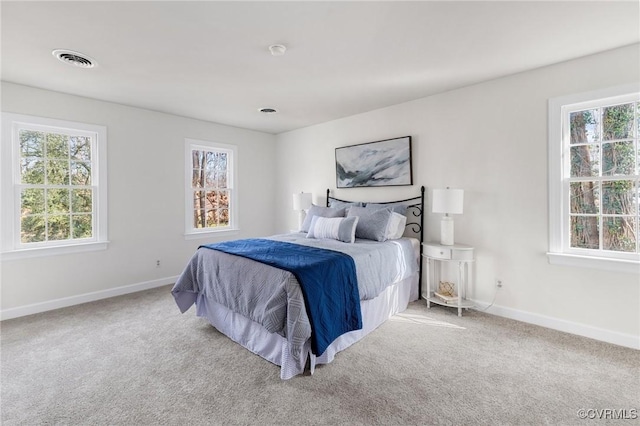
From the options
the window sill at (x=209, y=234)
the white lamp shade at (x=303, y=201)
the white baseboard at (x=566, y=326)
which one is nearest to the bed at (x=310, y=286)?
the white baseboard at (x=566, y=326)

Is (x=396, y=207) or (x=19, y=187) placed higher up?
(x=19, y=187)

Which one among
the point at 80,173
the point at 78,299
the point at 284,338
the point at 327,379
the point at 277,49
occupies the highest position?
the point at 277,49

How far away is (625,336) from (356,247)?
7.80 feet

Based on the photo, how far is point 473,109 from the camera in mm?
3287

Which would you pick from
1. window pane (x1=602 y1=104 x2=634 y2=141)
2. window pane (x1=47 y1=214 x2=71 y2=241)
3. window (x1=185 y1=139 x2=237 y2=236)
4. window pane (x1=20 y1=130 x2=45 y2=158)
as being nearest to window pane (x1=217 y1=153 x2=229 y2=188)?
window (x1=185 y1=139 x2=237 y2=236)

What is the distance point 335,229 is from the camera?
11.4ft

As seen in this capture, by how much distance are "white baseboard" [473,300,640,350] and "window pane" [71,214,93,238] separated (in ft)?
15.8

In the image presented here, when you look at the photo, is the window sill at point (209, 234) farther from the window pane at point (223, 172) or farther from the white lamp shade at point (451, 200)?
the white lamp shade at point (451, 200)

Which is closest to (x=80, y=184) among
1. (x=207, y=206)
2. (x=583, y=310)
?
(x=207, y=206)

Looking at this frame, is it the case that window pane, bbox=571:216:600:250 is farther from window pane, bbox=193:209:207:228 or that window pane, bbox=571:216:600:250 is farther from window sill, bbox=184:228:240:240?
window pane, bbox=193:209:207:228

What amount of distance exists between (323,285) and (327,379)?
25.5 inches

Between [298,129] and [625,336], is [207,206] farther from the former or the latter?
[625,336]

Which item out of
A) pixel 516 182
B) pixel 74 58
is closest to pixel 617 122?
pixel 516 182

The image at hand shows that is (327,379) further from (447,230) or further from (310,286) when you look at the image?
(447,230)
